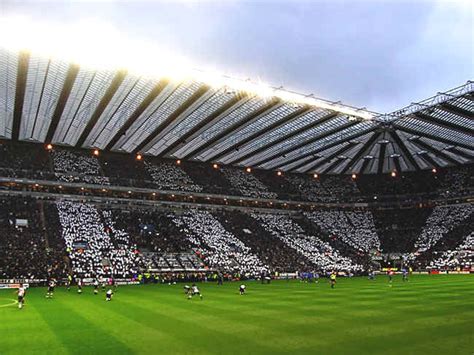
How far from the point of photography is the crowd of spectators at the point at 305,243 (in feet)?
216

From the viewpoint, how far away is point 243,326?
1811 centimetres

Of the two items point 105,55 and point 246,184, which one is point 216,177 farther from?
point 105,55

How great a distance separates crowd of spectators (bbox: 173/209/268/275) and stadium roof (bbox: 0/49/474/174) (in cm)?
1126

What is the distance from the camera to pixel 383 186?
89.2m

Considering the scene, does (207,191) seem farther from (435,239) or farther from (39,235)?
(435,239)

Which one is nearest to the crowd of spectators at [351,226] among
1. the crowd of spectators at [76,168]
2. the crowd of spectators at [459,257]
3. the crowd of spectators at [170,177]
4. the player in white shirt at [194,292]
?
the crowd of spectators at [459,257]

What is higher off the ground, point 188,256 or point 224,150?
point 224,150

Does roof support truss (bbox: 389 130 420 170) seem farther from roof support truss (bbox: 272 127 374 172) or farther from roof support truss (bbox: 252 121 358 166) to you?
roof support truss (bbox: 252 121 358 166)

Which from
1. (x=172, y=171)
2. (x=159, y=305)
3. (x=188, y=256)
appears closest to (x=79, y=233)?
(x=188, y=256)

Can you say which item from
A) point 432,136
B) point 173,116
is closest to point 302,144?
point 432,136

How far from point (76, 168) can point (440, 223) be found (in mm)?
61883

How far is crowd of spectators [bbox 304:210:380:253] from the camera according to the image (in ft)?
253

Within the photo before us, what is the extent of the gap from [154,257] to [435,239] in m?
47.1

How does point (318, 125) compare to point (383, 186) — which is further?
point (383, 186)
